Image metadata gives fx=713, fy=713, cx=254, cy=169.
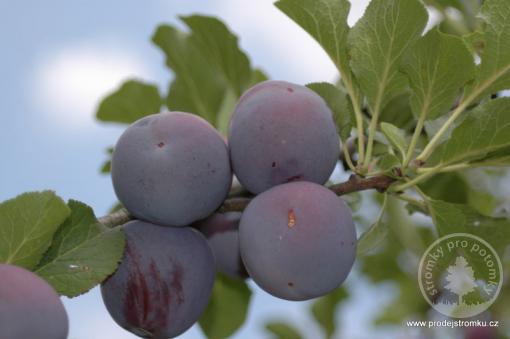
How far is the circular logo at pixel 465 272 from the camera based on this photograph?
1617 mm

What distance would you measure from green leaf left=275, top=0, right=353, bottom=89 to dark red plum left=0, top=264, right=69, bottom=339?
2.55 feet

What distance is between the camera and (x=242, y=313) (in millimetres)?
2020

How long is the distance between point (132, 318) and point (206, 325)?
26.0 inches

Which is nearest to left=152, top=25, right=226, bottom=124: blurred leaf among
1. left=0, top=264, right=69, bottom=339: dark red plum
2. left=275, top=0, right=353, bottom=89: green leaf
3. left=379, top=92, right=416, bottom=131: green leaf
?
left=379, top=92, right=416, bottom=131: green leaf

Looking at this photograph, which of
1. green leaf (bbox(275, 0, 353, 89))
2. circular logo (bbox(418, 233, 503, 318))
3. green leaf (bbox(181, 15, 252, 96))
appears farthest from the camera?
green leaf (bbox(181, 15, 252, 96))

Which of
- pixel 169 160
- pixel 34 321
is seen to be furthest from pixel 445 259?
pixel 34 321

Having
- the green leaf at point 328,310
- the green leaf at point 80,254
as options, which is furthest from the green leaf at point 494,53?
the green leaf at point 328,310

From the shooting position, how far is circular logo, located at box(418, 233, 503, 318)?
162cm

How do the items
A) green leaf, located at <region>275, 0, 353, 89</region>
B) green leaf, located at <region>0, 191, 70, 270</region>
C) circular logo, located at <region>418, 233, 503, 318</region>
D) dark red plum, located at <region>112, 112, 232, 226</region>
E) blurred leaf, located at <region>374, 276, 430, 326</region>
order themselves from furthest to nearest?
1. blurred leaf, located at <region>374, 276, 430, 326</region>
2. circular logo, located at <region>418, 233, 503, 318</region>
3. green leaf, located at <region>275, 0, 353, 89</region>
4. dark red plum, located at <region>112, 112, 232, 226</region>
5. green leaf, located at <region>0, 191, 70, 270</region>

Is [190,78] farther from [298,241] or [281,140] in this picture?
[298,241]

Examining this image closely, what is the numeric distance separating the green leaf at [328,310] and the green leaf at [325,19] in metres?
1.72

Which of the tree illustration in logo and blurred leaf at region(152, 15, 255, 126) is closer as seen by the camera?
the tree illustration in logo

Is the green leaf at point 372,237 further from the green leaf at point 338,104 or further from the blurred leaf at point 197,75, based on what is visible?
the blurred leaf at point 197,75

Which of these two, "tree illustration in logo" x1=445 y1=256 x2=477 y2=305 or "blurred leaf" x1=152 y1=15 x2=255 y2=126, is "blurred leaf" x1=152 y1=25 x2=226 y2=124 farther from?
"tree illustration in logo" x1=445 y1=256 x2=477 y2=305
